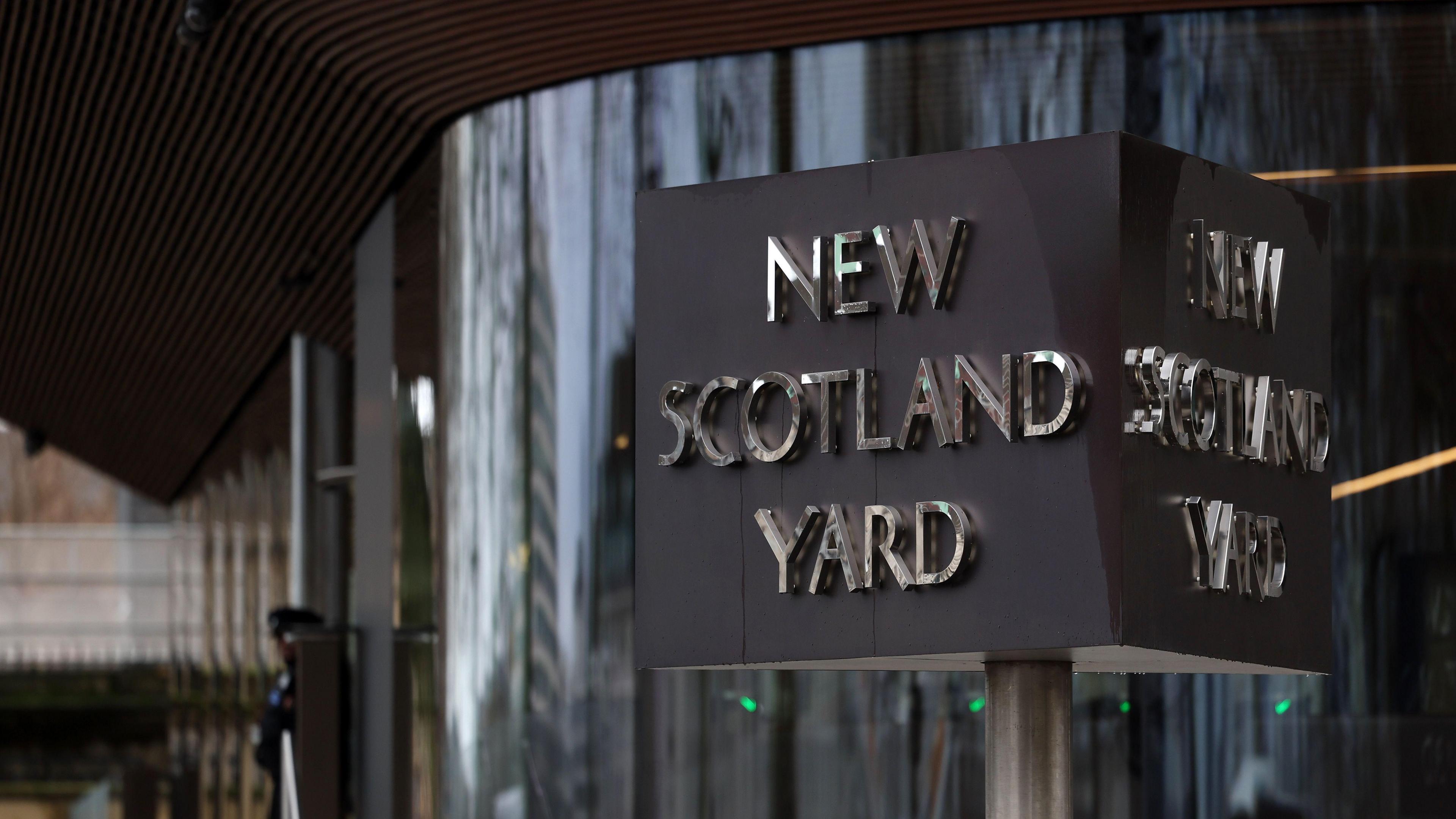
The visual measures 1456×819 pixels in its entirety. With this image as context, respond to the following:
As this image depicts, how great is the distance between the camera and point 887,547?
4.30 metres

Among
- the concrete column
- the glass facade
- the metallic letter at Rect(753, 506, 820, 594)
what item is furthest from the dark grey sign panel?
the concrete column

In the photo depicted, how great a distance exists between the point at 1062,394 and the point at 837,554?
2.02ft

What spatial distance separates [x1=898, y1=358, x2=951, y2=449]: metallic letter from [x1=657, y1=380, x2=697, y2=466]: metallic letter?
55 cm

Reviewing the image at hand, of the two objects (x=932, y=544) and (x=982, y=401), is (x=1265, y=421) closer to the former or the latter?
(x=982, y=401)

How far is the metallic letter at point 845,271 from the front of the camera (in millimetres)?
4414

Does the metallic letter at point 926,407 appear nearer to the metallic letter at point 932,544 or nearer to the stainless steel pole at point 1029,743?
the metallic letter at point 932,544

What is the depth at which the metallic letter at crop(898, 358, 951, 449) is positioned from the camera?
13.9 feet

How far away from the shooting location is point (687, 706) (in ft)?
31.7

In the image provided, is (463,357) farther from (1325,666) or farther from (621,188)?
(1325,666)

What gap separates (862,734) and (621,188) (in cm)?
296

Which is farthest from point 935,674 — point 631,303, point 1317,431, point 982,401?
point 982,401

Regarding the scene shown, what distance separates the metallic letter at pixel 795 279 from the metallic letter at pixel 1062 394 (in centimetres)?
52

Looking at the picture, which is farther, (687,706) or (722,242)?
(687,706)

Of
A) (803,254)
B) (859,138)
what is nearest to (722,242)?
(803,254)
